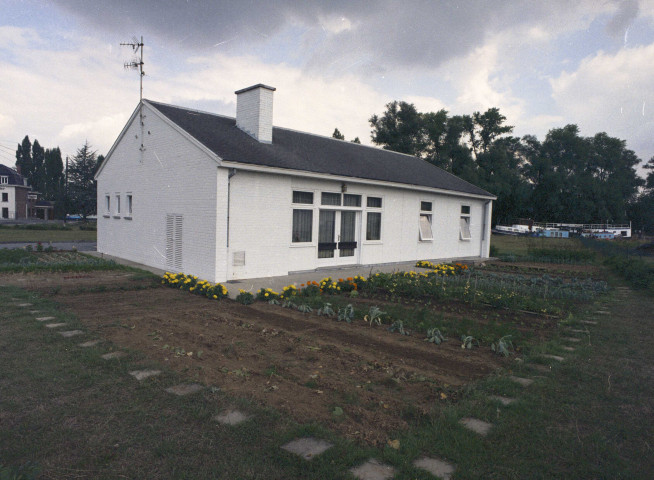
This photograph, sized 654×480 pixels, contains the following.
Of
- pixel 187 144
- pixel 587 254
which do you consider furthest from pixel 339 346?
pixel 587 254

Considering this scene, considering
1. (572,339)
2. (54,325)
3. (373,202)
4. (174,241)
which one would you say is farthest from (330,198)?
(54,325)

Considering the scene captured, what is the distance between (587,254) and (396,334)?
54.7ft

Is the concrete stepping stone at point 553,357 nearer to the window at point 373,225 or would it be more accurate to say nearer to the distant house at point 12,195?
the window at point 373,225

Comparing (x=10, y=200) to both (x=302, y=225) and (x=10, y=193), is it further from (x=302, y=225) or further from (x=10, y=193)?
(x=302, y=225)

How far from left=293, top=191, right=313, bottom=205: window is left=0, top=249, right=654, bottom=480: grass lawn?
24.0 ft

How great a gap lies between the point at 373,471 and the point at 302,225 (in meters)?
9.39

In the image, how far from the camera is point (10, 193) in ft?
191

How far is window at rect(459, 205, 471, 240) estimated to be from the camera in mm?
18702

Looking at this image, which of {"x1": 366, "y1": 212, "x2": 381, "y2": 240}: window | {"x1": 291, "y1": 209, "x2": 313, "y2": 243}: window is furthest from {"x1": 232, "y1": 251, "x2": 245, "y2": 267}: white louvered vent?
{"x1": 366, "y1": 212, "x2": 381, "y2": 240}: window

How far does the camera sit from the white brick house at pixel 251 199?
10.3m

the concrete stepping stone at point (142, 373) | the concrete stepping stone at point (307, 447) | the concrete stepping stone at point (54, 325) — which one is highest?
the concrete stepping stone at point (307, 447)

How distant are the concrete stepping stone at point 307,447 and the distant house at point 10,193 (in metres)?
69.0

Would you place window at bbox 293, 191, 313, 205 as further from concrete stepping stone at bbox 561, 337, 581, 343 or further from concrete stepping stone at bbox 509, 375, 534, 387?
concrete stepping stone at bbox 509, 375, 534, 387

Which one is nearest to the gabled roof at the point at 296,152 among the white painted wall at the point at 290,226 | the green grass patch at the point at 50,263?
the white painted wall at the point at 290,226
